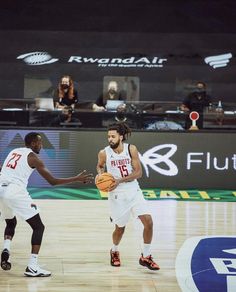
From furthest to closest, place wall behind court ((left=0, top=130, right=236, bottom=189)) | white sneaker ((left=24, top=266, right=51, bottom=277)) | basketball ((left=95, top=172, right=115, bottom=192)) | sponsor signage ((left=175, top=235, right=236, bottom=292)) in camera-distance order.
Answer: wall behind court ((left=0, top=130, right=236, bottom=189)) < basketball ((left=95, top=172, right=115, bottom=192)) < white sneaker ((left=24, top=266, right=51, bottom=277)) < sponsor signage ((left=175, top=235, right=236, bottom=292))

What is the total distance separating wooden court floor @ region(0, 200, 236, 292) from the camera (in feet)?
26.1

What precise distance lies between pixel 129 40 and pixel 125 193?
11.2 m

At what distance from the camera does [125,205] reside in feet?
28.4

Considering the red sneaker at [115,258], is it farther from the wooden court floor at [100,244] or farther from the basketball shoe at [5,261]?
the basketball shoe at [5,261]

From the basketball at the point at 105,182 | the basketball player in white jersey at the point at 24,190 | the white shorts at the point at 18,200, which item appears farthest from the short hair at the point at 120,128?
the white shorts at the point at 18,200

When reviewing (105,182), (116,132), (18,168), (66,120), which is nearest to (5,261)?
(18,168)

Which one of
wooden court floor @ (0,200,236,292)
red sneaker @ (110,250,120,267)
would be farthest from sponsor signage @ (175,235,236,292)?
red sneaker @ (110,250,120,267)

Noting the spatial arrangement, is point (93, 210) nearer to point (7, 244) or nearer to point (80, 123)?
point (80, 123)

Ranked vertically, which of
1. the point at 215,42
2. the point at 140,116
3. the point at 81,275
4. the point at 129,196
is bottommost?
the point at 81,275

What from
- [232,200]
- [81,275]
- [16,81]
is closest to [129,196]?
[81,275]

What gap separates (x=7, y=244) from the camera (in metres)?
8.49

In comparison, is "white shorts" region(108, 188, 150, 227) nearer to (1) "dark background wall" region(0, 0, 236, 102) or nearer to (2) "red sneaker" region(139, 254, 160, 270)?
(2) "red sneaker" region(139, 254, 160, 270)

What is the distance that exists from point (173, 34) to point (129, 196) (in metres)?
11.3

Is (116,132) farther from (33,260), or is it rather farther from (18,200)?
(33,260)
